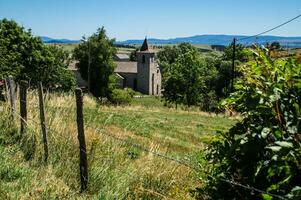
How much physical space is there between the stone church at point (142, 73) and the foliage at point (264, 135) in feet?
306

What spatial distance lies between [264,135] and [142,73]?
3795 inches

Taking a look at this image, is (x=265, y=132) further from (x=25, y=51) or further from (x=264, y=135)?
(x=25, y=51)

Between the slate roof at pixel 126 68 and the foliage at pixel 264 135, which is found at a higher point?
the foliage at pixel 264 135

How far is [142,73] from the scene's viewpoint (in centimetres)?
9925

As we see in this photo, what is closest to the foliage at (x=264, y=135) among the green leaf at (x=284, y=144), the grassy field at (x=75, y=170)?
the green leaf at (x=284, y=144)

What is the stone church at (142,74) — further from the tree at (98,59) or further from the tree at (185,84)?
the tree at (98,59)

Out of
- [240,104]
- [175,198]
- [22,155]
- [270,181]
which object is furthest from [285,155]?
[22,155]

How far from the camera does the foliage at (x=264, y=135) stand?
297 cm

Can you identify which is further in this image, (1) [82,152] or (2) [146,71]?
(2) [146,71]

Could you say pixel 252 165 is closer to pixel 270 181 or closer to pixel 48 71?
pixel 270 181

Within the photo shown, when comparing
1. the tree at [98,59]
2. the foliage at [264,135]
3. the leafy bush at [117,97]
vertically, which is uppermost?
the foliage at [264,135]

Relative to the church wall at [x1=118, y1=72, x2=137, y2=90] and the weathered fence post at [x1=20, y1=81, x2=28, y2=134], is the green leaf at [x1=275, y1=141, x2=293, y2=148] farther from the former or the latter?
the church wall at [x1=118, y1=72, x2=137, y2=90]

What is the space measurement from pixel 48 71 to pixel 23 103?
44.6m

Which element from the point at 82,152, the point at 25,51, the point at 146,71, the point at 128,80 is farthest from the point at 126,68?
the point at 82,152
